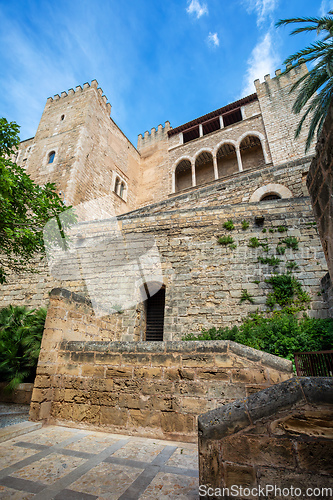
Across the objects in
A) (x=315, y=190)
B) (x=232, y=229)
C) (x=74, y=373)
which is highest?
(x=232, y=229)

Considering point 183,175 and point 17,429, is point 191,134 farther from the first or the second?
point 17,429

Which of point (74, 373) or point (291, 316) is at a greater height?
point (291, 316)

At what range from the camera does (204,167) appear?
21562mm

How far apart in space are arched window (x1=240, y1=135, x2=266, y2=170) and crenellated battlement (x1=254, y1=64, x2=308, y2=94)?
3475mm

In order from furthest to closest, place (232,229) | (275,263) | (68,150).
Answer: (68,150) → (232,229) → (275,263)

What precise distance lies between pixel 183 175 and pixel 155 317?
17302 millimetres

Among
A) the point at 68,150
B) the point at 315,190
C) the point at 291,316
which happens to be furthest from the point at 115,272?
the point at 68,150

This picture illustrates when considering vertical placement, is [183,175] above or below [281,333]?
above

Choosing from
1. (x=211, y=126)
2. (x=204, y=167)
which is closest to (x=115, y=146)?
(x=204, y=167)

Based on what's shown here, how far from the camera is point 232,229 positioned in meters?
7.80

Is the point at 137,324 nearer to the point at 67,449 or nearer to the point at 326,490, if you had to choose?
the point at 67,449

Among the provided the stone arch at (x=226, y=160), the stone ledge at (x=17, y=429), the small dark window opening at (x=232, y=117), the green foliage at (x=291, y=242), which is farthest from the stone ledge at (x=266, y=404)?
the small dark window opening at (x=232, y=117)

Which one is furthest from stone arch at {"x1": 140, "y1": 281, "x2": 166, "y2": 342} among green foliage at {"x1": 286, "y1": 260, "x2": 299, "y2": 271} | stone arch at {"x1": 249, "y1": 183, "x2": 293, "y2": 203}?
stone arch at {"x1": 249, "y1": 183, "x2": 293, "y2": 203}

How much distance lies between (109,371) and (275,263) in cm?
529
